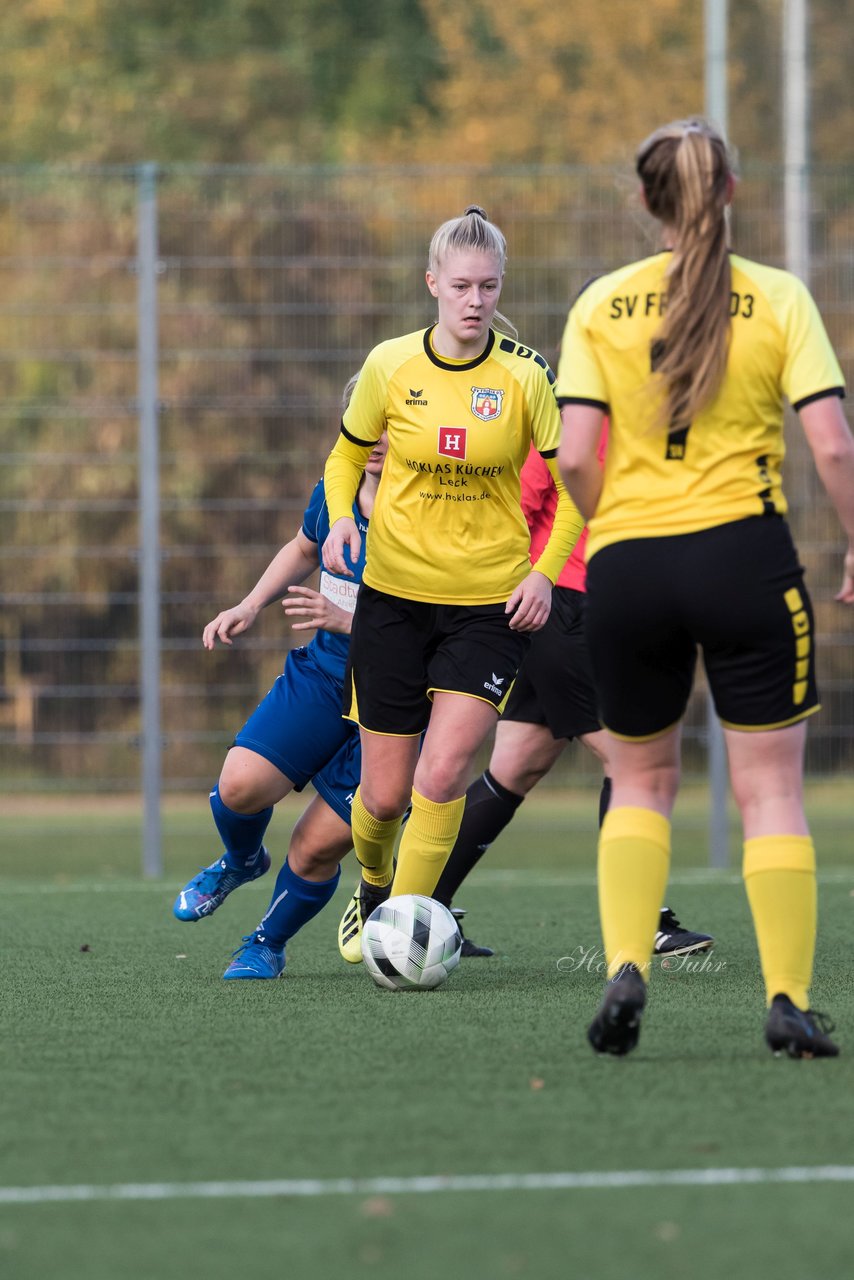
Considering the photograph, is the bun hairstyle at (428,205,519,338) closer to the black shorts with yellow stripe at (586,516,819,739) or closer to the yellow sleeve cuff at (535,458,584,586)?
the yellow sleeve cuff at (535,458,584,586)

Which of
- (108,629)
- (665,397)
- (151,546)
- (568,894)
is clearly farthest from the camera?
(108,629)

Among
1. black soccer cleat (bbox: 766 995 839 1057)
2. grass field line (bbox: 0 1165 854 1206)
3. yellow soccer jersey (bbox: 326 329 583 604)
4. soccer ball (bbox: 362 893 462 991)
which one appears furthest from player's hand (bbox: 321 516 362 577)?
grass field line (bbox: 0 1165 854 1206)

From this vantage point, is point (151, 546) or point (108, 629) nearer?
point (151, 546)

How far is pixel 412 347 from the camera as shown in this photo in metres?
5.31

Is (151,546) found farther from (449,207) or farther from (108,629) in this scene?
(449,207)

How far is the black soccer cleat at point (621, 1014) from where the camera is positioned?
3.99m

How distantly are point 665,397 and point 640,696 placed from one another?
61 centimetres

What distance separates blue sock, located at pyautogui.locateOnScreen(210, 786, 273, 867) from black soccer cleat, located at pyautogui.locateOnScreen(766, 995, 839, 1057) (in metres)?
1.99

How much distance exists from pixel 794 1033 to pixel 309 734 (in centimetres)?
203

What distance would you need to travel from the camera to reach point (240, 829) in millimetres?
5707

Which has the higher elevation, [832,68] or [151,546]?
[832,68]

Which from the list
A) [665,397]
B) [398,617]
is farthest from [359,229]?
[665,397]

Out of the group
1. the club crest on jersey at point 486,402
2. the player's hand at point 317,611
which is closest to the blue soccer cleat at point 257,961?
the player's hand at point 317,611

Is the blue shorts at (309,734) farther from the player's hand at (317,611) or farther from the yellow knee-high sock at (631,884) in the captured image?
the yellow knee-high sock at (631,884)
